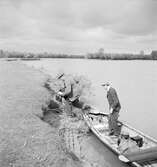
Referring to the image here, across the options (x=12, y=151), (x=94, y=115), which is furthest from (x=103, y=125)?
(x=12, y=151)

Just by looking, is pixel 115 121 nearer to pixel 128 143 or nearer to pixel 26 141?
pixel 128 143

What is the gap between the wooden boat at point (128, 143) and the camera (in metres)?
7.06

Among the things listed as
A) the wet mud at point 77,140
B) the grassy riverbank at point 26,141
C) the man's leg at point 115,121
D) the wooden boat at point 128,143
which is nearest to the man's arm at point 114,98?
the man's leg at point 115,121

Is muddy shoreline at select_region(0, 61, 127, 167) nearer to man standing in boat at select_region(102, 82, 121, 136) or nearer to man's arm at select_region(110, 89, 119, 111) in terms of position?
man standing in boat at select_region(102, 82, 121, 136)

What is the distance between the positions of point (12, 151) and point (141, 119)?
1337 cm

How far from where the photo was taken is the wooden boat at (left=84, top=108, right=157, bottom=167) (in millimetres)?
7064

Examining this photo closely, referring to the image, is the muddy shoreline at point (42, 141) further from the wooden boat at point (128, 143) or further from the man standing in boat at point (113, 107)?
the man standing in boat at point (113, 107)

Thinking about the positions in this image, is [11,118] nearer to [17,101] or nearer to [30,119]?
[30,119]

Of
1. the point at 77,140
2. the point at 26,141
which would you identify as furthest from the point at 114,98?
the point at 26,141

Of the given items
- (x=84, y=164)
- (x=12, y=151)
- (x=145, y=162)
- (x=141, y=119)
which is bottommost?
(x=141, y=119)

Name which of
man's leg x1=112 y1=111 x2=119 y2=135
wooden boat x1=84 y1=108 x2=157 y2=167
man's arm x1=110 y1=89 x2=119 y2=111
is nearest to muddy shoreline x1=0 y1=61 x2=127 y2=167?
wooden boat x1=84 y1=108 x2=157 y2=167

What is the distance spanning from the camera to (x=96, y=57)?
285 ft

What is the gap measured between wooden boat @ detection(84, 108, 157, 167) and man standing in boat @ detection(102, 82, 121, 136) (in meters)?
Answer: 0.32

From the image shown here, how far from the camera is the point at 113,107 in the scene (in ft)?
30.4
